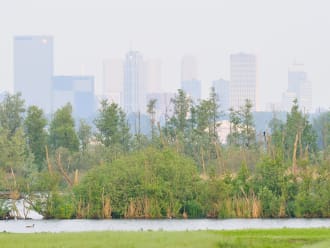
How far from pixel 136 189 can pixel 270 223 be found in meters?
7.67

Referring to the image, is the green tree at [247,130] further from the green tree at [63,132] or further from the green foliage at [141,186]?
the green foliage at [141,186]

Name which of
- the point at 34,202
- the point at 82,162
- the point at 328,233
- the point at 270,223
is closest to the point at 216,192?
the point at 270,223

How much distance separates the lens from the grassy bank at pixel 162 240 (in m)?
30.7

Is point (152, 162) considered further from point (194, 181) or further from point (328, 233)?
point (328, 233)

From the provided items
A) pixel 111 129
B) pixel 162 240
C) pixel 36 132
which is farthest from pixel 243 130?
pixel 162 240

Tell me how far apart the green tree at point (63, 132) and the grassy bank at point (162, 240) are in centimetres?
5041

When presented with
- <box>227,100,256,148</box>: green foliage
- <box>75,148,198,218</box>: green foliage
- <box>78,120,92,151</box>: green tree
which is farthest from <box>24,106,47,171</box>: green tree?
<box>75,148,198,218</box>: green foliage

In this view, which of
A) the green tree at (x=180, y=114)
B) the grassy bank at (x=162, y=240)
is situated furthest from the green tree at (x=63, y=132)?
the grassy bank at (x=162, y=240)

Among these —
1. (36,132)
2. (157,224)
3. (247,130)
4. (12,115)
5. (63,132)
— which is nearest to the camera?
(157,224)

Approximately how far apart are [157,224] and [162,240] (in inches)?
684

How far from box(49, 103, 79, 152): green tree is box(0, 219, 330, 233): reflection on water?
1292 inches

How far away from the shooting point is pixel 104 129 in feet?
270

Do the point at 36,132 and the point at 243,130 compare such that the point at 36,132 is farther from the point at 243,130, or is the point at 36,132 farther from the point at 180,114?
the point at 243,130

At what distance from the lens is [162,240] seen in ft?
103
